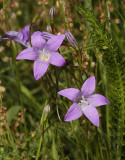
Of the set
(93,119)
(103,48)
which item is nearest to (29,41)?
(103,48)

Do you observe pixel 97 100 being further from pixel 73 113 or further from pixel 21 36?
pixel 21 36

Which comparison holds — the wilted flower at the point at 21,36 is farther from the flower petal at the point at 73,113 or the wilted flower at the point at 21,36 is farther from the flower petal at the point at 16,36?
the flower petal at the point at 73,113

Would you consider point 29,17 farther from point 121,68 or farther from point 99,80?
point 121,68

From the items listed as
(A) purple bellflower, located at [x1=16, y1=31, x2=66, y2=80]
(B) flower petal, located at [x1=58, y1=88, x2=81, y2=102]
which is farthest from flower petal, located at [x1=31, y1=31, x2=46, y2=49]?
(B) flower petal, located at [x1=58, y1=88, x2=81, y2=102]

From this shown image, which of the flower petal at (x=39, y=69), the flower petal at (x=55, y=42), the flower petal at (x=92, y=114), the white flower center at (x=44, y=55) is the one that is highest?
the flower petal at (x=55, y=42)

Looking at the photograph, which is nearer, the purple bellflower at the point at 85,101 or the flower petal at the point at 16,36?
the purple bellflower at the point at 85,101

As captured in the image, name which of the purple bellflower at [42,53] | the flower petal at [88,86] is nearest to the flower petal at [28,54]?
the purple bellflower at [42,53]

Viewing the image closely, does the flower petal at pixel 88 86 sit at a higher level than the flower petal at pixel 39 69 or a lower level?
lower
